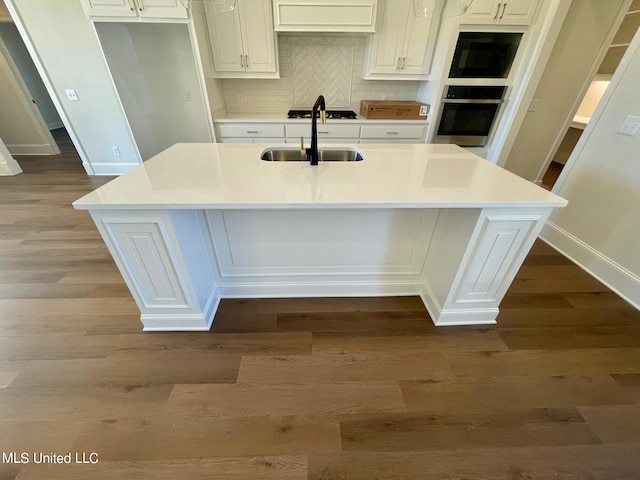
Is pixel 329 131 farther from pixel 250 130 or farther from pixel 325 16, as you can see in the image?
pixel 325 16

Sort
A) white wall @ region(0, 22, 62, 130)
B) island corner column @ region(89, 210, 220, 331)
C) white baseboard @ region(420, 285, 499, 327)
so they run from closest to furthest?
island corner column @ region(89, 210, 220, 331)
white baseboard @ region(420, 285, 499, 327)
white wall @ region(0, 22, 62, 130)

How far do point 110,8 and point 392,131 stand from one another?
10.3ft

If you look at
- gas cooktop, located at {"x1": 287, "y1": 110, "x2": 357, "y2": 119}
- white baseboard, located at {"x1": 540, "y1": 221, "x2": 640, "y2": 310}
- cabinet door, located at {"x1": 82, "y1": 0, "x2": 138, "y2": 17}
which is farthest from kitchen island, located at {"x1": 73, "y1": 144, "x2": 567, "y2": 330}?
cabinet door, located at {"x1": 82, "y1": 0, "x2": 138, "y2": 17}

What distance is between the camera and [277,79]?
131 inches

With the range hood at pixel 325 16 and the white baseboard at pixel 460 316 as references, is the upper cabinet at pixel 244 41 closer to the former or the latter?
the range hood at pixel 325 16

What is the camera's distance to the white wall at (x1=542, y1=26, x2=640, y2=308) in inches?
71.7

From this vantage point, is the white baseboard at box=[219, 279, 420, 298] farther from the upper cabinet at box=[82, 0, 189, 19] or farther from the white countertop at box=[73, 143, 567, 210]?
the upper cabinet at box=[82, 0, 189, 19]

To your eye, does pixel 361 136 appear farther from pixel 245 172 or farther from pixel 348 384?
pixel 348 384

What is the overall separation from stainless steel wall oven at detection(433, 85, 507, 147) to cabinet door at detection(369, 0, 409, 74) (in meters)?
0.70

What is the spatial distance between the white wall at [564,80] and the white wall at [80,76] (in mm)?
5051

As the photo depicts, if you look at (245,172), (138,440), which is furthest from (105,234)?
(138,440)

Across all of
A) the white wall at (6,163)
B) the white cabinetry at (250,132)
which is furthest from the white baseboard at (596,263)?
the white wall at (6,163)

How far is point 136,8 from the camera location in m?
2.54

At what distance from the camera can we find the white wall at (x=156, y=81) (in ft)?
9.83
